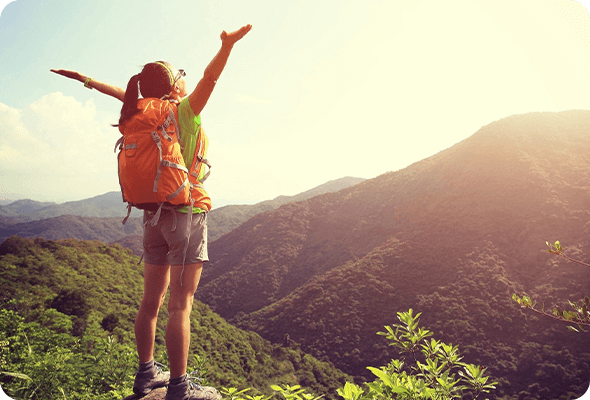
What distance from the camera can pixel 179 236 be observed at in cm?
187

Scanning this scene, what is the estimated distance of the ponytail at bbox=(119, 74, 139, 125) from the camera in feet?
6.08

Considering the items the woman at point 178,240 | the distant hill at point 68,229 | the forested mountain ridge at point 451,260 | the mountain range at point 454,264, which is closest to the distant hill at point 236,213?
the distant hill at point 68,229

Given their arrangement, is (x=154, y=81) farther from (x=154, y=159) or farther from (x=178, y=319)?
(x=178, y=319)

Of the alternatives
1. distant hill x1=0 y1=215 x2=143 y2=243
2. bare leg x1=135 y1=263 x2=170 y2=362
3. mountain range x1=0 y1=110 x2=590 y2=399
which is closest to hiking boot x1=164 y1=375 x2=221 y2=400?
bare leg x1=135 y1=263 x2=170 y2=362

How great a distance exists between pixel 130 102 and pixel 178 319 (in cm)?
137

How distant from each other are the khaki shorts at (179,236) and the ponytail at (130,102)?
62 cm

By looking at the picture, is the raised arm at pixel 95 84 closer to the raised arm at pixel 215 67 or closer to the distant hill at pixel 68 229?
the raised arm at pixel 215 67

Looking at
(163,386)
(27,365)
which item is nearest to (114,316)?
(27,365)

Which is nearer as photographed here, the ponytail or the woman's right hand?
the ponytail

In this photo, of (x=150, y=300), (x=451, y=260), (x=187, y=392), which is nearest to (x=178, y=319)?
(x=150, y=300)

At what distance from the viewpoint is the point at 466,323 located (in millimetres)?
30312

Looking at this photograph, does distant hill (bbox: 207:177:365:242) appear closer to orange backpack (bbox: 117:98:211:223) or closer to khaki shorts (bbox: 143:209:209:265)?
khaki shorts (bbox: 143:209:209:265)

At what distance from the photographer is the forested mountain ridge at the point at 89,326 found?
10.8 ft

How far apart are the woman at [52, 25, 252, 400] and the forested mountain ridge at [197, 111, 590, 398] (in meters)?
32.1
